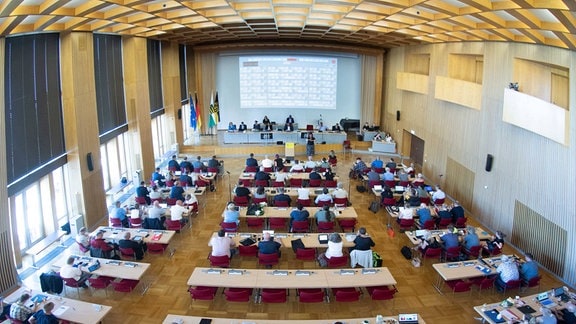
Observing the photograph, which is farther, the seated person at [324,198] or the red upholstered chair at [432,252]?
the seated person at [324,198]

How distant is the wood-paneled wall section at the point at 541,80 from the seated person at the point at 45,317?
13.9 meters

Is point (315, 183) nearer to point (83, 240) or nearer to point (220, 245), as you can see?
point (220, 245)

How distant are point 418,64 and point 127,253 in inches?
737

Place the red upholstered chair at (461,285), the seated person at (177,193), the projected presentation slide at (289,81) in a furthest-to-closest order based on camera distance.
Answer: the projected presentation slide at (289,81)
the seated person at (177,193)
the red upholstered chair at (461,285)

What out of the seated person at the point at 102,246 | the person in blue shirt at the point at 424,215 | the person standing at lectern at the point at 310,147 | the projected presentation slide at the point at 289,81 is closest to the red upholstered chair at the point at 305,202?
the person in blue shirt at the point at 424,215

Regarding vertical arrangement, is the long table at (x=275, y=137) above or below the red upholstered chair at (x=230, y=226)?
above

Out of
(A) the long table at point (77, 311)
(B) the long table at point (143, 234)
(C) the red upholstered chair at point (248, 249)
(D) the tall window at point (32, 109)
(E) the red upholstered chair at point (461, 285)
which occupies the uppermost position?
(D) the tall window at point (32, 109)

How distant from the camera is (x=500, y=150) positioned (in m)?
14.5

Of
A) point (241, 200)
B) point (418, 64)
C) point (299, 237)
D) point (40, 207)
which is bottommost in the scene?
point (299, 237)

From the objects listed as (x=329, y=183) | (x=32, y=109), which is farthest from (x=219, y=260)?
(x=329, y=183)

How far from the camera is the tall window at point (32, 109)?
11633 mm

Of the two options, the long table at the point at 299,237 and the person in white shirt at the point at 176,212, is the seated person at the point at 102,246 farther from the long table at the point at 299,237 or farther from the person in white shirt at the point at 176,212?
the long table at the point at 299,237

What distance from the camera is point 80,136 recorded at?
47.4 ft

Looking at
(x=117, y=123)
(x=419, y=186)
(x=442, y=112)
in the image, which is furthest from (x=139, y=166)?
(x=442, y=112)
